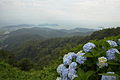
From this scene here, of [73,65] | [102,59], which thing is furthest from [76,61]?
[102,59]

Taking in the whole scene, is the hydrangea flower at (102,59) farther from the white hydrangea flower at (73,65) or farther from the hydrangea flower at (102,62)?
the white hydrangea flower at (73,65)

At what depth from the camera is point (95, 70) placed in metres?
2.62

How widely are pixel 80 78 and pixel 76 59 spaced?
47 centimetres

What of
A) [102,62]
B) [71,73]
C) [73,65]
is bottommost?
[71,73]

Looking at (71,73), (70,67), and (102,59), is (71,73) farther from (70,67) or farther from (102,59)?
(102,59)

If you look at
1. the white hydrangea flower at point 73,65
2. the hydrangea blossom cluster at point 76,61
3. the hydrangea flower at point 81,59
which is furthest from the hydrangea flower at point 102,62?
the white hydrangea flower at point 73,65

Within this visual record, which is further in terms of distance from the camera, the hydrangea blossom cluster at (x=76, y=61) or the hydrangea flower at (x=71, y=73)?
the hydrangea flower at (x=71, y=73)

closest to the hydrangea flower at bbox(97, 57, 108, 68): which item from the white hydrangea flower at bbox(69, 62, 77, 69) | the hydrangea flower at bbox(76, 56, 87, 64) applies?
the hydrangea flower at bbox(76, 56, 87, 64)

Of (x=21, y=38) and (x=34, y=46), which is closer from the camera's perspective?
(x=34, y=46)

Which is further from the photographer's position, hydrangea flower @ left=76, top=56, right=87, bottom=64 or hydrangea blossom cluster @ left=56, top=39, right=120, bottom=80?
hydrangea flower @ left=76, top=56, right=87, bottom=64

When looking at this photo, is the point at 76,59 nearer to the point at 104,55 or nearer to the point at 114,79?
the point at 104,55

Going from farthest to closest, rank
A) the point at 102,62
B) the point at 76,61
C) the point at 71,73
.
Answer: the point at 76,61
the point at 71,73
the point at 102,62

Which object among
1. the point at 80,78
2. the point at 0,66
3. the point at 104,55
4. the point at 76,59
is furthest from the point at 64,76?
the point at 0,66

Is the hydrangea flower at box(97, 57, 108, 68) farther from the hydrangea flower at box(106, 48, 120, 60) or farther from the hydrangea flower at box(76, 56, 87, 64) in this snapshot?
the hydrangea flower at box(76, 56, 87, 64)
